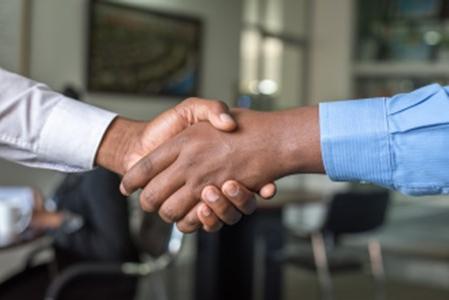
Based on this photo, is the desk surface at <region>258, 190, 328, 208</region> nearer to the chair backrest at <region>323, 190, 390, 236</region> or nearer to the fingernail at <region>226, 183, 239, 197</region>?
the chair backrest at <region>323, 190, 390, 236</region>

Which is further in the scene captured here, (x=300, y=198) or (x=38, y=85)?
(x=300, y=198)

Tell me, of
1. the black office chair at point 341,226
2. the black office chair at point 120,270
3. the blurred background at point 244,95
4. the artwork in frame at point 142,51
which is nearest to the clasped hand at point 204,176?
the blurred background at point 244,95

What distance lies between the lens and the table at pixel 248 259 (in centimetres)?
461

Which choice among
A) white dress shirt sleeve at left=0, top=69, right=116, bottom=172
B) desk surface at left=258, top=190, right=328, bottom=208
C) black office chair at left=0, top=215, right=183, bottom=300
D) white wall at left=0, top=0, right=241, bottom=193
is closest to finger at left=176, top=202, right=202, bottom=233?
white dress shirt sleeve at left=0, top=69, right=116, bottom=172

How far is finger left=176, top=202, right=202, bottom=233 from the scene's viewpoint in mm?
1643

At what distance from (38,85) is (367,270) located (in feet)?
18.9

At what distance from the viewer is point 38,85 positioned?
1676 mm

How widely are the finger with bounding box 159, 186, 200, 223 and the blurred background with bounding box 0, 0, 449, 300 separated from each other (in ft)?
4.02

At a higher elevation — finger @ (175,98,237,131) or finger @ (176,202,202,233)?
finger @ (175,98,237,131)

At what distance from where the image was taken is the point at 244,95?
8.18 m

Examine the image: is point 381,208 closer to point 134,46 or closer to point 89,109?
point 134,46

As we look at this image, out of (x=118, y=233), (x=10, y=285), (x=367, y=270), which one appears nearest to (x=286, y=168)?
(x=118, y=233)

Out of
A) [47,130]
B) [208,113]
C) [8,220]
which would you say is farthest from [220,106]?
[8,220]

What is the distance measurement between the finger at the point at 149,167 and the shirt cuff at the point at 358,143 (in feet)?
1.10
